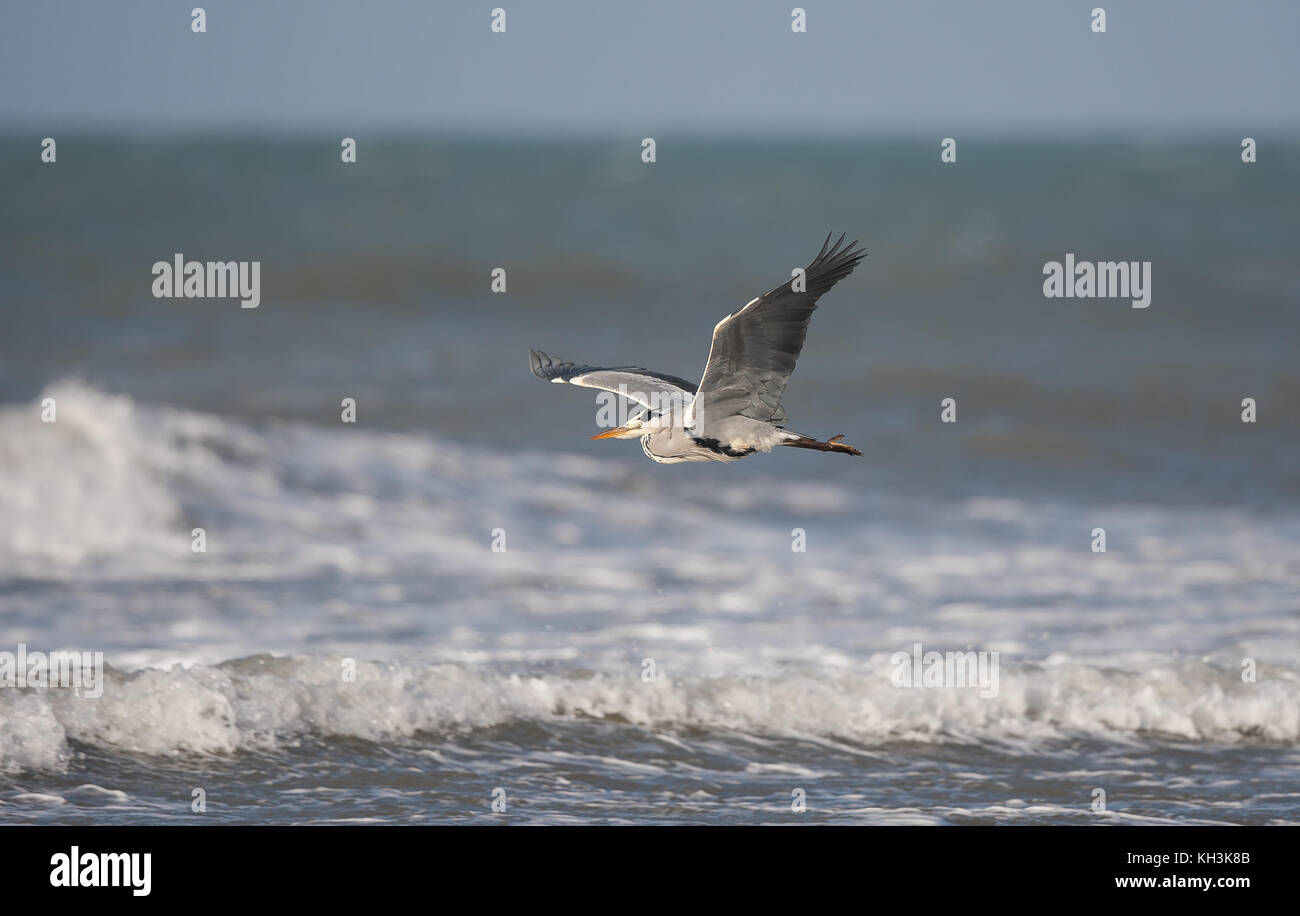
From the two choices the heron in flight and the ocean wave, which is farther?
the ocean wave

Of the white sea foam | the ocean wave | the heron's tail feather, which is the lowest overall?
the ocean wave

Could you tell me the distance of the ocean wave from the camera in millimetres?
7348

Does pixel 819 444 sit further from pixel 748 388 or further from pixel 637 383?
pixel 637 383

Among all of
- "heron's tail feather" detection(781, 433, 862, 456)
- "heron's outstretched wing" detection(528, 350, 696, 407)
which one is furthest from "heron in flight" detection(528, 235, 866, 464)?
Result: "heron's outstretched wing" detection(528, 350, 696, 407)

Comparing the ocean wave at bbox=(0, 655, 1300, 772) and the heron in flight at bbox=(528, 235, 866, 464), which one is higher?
the heron in flight at bbox=(528, 235, 866, 464)

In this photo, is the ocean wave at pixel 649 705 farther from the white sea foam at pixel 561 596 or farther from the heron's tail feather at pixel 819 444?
the heron's tail feather at pixel 819 444

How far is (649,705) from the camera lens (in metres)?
7.95

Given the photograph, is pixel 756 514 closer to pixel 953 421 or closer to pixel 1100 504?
pixel 1100 504

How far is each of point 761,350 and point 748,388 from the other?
0.16 m

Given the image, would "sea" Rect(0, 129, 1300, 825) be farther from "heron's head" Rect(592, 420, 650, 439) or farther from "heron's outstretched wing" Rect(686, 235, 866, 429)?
"heron's outstretched wing" Rect(686, 235, 866, 429)

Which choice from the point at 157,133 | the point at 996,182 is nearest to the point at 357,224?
the point at 996,182

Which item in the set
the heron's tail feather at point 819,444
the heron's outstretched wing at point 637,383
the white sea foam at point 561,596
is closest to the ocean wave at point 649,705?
the white sea foam at point 561,596

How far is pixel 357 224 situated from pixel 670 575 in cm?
1909

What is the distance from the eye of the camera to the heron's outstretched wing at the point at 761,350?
5.54 metres
